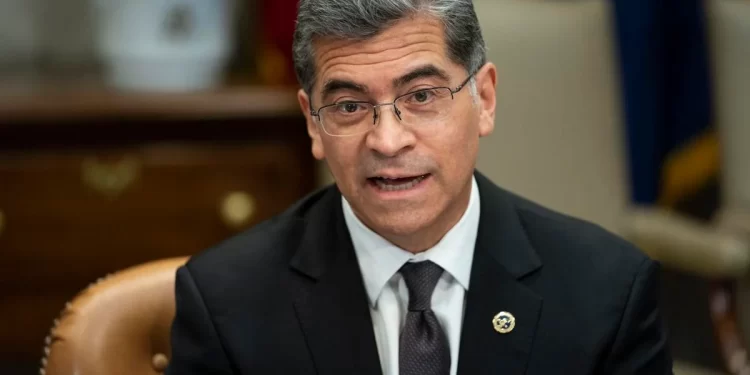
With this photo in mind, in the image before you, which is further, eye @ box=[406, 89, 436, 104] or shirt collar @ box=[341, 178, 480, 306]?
shirt collar @ box=[341, 178, 480, 306]

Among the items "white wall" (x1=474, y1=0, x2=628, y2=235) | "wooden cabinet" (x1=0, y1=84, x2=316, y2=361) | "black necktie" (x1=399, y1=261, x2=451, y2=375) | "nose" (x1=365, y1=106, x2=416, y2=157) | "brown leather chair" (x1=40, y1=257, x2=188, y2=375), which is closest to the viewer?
"nose" (x1=365, y1=106, x2=416, y2=157)

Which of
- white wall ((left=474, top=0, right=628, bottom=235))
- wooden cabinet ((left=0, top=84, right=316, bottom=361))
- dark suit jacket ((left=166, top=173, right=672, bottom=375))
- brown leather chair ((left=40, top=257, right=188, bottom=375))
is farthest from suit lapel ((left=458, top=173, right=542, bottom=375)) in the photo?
wooden cabinet ((left=0, top=84, right=316, bottom=361))

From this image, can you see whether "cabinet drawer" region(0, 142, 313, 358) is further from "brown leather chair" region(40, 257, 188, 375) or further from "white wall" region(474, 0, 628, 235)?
"brown leather chair" region(40, 257, 188, 375)

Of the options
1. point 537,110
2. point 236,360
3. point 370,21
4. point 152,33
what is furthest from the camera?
point 152,33

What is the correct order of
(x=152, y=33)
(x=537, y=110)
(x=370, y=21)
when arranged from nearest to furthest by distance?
1. (x=370, y=21)
2. (x=537, y=110)
3. (x=152, y=33)

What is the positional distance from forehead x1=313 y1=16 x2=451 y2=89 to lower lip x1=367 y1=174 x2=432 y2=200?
0.17 m

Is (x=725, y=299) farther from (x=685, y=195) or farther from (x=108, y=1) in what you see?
(x=108, y=1)

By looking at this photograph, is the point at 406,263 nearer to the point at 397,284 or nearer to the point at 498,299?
the point at 397,284

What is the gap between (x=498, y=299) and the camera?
1841 mm

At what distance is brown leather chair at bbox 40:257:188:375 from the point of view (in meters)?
1.91

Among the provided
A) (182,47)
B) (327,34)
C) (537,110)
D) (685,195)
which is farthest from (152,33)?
(327,34)

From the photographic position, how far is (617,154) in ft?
10.9

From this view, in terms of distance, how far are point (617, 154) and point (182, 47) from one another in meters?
1.61

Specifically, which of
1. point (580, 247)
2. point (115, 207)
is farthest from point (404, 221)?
point (115, 207)
